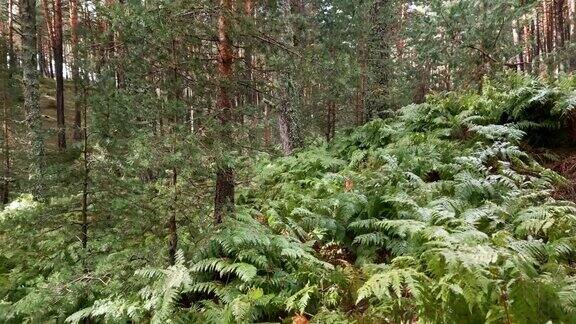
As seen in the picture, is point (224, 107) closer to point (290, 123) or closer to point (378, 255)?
point (378, 255)

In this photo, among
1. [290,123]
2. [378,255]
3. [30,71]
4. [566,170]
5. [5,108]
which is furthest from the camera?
[5,108]

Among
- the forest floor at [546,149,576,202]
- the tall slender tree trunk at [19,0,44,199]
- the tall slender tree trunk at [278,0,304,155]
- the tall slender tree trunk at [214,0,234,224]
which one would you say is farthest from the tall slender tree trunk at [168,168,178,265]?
the tall slender tree trunk at [19,0,44,199]

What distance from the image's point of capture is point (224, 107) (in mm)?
5125

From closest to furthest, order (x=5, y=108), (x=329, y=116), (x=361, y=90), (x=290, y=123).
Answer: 1. (x=290, y=123)
2. (x=361, y=90)
3. (x=329, y=116)
4. (x=5, y=108)

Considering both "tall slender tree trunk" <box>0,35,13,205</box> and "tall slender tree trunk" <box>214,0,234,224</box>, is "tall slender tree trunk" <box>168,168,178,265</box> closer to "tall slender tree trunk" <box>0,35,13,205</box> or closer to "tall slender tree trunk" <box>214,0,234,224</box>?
"tall slender tree trunk" <box>214,0,234,224</box>

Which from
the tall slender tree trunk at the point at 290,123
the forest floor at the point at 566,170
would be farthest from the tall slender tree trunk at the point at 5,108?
the forest floor at the point at 566,170

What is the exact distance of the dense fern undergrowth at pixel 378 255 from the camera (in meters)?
3.11

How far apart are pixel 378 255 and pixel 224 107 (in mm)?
2582

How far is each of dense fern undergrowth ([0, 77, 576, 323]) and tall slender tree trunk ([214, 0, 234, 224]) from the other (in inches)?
10.4

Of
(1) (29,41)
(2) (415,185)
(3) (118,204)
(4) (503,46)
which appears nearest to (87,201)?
(3) (118,204)

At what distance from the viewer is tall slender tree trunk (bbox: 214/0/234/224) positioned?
4996 millimetres

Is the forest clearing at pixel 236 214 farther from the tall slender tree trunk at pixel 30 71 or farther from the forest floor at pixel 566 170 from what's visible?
the tall slender tree trunk at pixel 30 71

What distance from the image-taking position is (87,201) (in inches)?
200

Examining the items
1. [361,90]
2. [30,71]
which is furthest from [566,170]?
[30,71]
